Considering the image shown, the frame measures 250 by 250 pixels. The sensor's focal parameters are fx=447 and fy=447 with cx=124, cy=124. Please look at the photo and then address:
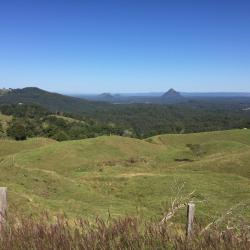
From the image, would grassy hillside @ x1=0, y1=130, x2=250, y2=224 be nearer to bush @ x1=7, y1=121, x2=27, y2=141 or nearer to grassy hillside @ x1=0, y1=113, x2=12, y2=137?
bush @ x1=7, y1=121, x2=27, y2=141

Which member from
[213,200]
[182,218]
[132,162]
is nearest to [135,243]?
[182,218]

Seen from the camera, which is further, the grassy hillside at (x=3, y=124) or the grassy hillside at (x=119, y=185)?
the grassy hillside at (x=3, y=124)

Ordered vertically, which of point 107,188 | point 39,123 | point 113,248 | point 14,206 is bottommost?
point 39,123

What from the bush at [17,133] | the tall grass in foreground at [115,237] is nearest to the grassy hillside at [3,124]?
the bush at [17,133]

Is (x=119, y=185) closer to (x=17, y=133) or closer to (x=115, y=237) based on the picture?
(x=115, y=237)

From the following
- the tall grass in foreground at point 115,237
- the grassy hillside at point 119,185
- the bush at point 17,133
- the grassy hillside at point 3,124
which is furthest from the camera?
the grassy hillside at point 3,124

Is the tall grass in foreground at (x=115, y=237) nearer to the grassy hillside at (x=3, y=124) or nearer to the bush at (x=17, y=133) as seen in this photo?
the bush at (x=17, y=133)

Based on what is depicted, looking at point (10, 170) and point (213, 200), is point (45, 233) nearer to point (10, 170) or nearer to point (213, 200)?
point (213, 200)

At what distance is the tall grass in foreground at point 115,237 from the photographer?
208 inches

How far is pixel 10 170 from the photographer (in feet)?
94.4

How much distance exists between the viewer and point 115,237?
5668 mm

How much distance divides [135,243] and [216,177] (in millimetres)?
28620

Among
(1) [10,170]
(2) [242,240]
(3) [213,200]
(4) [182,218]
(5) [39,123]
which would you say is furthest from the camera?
(5) [39,123]

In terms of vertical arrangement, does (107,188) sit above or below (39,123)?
above
